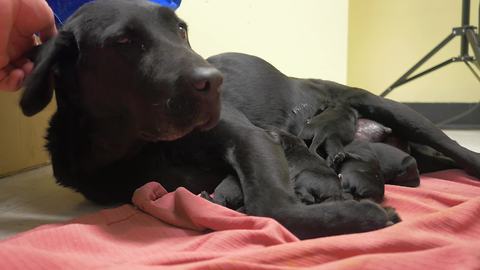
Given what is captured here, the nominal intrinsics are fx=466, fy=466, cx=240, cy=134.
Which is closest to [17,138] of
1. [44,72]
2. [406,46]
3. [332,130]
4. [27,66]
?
[27,66]

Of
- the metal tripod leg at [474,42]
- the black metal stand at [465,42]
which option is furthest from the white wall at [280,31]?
the metal tripod leg at [474,42]

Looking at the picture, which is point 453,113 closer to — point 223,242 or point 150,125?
point 150,125

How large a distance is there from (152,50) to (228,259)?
1.90 ft

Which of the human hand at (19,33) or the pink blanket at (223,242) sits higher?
the human hand at (19,33)

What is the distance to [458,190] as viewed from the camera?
1394 millimetres

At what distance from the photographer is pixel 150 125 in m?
1.16

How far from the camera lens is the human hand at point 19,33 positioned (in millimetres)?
1188

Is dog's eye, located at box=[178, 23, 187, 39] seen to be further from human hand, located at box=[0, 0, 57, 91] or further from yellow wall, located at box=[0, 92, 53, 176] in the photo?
yellow wall, located at box=[0, 92, 53, 176]

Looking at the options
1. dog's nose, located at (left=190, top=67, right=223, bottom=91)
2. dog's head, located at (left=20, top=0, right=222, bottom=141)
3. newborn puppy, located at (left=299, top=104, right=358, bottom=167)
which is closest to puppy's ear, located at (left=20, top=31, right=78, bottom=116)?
dog's head, located at (left=20, top=0, right=222, bottom=141)

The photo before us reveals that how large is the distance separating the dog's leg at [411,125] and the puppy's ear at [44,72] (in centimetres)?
109

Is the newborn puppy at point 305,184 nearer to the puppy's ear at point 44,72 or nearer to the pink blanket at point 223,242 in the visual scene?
the pink blanket at point 223,242

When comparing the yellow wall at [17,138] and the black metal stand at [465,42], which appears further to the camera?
the black metal stand at [465,42]

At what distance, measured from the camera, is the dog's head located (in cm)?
106

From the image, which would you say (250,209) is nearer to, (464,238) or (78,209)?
(464,238)
